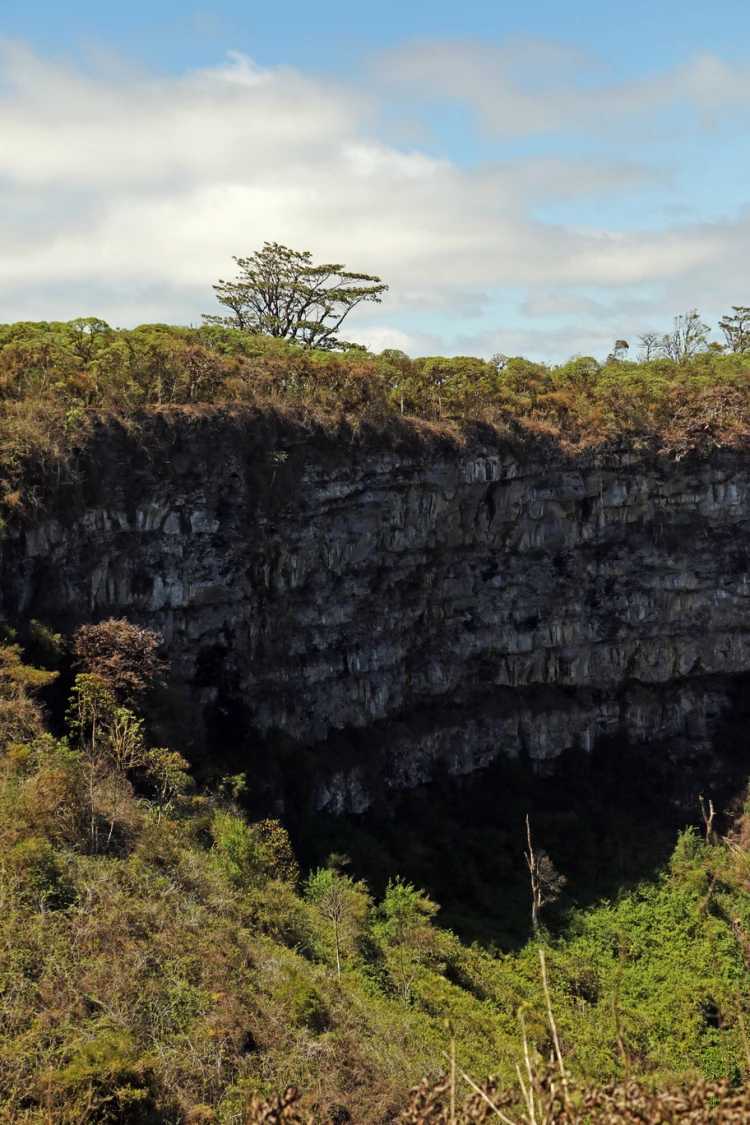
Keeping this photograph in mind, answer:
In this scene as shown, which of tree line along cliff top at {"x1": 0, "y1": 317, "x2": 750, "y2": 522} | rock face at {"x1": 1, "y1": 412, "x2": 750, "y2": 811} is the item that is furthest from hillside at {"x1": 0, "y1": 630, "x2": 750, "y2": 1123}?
tree line along cliff top at {"x1": 0, "y1": 317, "x2": 750, "y2": 522}

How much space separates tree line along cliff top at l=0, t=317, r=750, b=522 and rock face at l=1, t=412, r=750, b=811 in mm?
1013

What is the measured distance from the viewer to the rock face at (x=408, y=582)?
27453mm

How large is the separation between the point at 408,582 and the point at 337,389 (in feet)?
25.5

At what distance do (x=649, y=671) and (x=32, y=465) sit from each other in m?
26.1

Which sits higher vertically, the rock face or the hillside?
the rock face

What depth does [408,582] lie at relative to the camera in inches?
1309

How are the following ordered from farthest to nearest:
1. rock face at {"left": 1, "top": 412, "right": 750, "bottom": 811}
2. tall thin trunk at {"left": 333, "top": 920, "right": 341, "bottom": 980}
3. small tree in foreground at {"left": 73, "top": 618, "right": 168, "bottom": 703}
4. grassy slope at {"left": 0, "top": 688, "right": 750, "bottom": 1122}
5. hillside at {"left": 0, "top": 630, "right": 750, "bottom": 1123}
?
rock face at {"left": 1, "top": 412, "right": 750, "bottom": 811}, small tree in foreground at {"left": 73, "top": 618, "right": 168, "bottom": 703}, tall thin trunk at {"left": 333, "top": 920, "right": 341, "bottom": 980}, hillside at {"left": 0, "top": 630, "right": 750, "bottom": 1123}, grassy slope at {"left": 0, "top": 688, "right": 750, "bottom": 1122}

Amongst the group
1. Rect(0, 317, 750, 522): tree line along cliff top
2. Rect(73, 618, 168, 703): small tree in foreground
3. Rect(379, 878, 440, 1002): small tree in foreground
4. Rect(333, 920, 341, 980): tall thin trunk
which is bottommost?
Rect(379, 878, 440, 1002): small tree in foreground

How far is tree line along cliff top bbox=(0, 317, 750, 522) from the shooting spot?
26516mm

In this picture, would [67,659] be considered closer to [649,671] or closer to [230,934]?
[230,934]

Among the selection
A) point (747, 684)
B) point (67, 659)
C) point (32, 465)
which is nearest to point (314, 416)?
point (32, 465)

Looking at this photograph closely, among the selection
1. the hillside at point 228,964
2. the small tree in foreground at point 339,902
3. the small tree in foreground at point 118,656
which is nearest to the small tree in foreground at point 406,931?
the hillside at point 228,964

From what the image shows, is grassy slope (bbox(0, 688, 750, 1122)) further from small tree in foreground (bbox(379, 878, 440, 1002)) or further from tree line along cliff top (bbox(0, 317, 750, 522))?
tree line along cliff top (bbox(0, 317, 750, 522))

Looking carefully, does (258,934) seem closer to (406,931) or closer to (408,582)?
(406,931)
